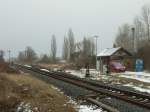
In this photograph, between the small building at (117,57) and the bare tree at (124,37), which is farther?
the bare tree at (124,37)

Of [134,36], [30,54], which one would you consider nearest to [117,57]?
[134,36]

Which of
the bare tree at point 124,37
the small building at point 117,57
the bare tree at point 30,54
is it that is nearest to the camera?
the small building at point 117,57

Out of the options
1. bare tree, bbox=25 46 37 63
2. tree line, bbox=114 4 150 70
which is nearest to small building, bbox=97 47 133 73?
tree line, bbox=114 4 150 70

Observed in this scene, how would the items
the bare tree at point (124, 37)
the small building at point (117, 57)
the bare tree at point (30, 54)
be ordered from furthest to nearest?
1. the bare tree at point (30, 54)
2. the bare tree at point (124, 37)
3. the small building at point (117, 57)

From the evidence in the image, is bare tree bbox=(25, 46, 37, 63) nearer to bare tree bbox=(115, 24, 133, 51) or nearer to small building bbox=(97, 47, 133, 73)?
bare tree bbox=(115, 24, 133, 51)

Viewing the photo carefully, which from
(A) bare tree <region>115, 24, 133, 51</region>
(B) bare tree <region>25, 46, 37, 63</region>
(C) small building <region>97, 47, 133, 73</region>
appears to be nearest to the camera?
(C) small building <region>97, 47, 133, 73</region>

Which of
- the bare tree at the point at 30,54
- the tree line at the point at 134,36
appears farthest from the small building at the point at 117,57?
the bare tree at the point at 30,54

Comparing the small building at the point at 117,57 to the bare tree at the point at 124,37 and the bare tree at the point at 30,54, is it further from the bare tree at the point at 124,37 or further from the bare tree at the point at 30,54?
the bare tree at the point at 30,54

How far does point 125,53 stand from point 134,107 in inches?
1701

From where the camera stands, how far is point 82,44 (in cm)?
12975

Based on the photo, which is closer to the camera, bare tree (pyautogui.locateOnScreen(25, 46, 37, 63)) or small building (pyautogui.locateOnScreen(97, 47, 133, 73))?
small building (pyautogui.locateOnScreen(97, 47, 133, 73))

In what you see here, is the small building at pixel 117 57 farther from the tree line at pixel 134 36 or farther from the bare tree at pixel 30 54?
the bare tree at pixel 30 54

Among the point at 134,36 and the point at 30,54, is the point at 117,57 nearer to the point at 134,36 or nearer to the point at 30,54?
the point at 134,36

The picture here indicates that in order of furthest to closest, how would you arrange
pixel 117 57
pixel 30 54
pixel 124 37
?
pixel 30 54, pixel 124 37, pixel 117 57
